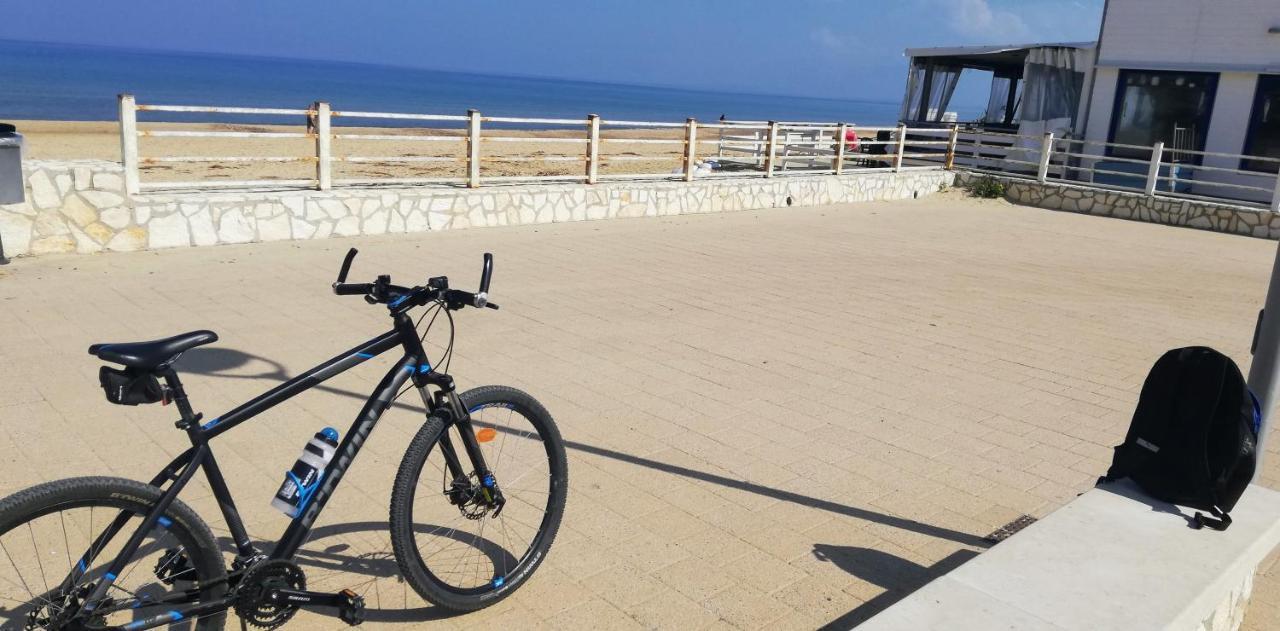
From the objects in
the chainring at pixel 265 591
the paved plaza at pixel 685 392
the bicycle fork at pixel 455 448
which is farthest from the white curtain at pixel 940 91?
the chainring at pixel 265 591

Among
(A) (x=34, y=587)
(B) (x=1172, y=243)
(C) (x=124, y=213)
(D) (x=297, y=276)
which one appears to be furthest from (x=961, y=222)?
(A) (x=34, y=587)

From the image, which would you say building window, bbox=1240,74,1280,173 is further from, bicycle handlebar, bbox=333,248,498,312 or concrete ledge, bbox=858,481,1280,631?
bicycle handlebar, bbox=333,248,498,312

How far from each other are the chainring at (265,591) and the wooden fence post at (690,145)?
12464 millimetres

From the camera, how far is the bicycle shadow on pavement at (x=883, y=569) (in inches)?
149

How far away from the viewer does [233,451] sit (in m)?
4.91

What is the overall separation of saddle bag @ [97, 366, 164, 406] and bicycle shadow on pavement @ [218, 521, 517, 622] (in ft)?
3.41

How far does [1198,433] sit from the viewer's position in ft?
12.4

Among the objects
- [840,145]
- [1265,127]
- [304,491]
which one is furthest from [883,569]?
[1265,127]

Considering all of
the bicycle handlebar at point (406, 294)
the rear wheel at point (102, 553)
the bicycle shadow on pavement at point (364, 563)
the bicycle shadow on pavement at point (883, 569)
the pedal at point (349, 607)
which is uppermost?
the bicycle handlebar at point (406, 294)

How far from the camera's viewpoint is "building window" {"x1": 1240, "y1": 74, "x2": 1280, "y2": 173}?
17.9m

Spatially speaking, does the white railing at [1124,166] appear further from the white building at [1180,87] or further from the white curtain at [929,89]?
the white curtain at [929,89]

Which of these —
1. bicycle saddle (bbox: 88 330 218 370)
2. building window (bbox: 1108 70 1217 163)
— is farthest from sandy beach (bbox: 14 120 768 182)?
bicycle saddle (bbox: 88 330 218 370)

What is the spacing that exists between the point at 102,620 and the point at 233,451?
244 cm

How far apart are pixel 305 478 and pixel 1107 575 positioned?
2.54 m
